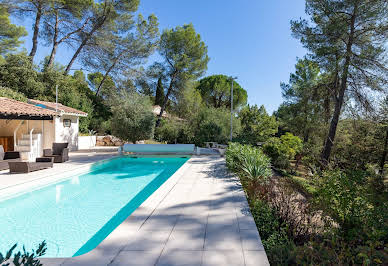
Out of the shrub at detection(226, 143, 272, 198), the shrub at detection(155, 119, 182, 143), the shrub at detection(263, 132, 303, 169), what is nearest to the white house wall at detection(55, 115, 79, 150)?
the shrub at detection(155, 119, 182, 143)

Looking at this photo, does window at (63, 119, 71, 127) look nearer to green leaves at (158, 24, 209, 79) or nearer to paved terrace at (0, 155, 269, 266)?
green leaves at (158, 24, 209, 79)

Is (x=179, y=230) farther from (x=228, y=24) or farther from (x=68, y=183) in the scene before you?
(x=228, y=24)

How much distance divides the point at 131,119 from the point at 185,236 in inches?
509

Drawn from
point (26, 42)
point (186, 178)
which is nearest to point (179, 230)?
point (186, 178)

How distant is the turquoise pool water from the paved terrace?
108 cm

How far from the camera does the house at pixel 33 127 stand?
951 cm

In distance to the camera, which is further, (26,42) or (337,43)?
(26,42)

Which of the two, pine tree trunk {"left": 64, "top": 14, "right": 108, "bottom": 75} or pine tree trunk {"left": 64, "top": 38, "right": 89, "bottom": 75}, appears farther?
pine tree trunk {"left": 64, "top": 38, "right": 89, "bottom": 75}

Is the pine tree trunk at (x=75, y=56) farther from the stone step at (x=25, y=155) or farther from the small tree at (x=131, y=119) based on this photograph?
the stone step at (x=25, y=155)

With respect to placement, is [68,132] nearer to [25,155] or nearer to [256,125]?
[25,155]

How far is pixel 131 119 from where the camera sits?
50.5ft

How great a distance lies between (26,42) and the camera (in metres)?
20.6

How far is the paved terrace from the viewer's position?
275 centimetres

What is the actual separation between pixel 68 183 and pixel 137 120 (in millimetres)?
7727
